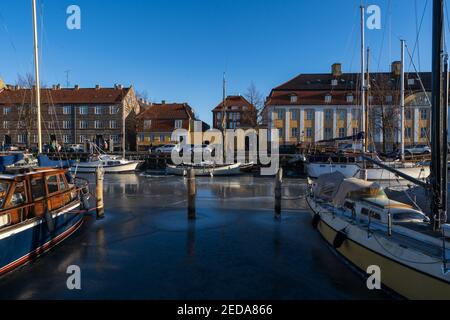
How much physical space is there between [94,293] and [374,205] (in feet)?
26.3

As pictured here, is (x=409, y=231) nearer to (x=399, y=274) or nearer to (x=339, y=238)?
(x=399, y=274)

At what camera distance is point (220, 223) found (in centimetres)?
1502

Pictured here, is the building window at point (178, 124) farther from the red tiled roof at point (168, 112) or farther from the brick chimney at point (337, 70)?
the brick chimney at point (337, 70)

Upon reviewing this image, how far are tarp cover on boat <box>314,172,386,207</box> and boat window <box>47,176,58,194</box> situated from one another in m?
10.1

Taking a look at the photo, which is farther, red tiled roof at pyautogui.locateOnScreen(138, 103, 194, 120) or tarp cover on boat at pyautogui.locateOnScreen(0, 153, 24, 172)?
red tiled roof at pyautogui.locateOnScreen(138, 103, 194, 120)

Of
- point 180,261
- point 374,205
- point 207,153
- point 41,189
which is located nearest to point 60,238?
point 41,189

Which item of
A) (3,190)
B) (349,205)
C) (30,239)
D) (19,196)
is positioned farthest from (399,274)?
(3,190)

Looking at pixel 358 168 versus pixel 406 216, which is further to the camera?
pixel 358 168

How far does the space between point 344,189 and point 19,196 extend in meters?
10.4

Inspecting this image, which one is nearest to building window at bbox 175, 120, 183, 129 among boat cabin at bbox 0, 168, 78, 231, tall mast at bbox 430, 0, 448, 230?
boat cabin at bbox 0, 168, 78, 231

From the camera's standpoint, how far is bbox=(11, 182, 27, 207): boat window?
10.3m

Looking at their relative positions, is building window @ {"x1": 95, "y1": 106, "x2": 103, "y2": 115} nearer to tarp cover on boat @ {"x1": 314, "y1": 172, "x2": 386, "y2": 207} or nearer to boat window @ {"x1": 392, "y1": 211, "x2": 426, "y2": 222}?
tarp cover on boat @ {"x1": 314, "y1": 172, "x2": 386, "y2": 207}

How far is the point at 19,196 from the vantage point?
10.5 m
